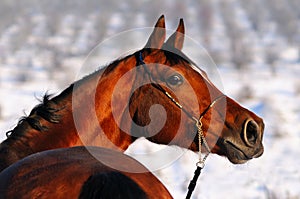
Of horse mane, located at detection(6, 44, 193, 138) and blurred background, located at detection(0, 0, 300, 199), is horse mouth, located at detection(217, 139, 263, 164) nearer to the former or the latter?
horse mane, located at detection(6, 44, 193, 138)

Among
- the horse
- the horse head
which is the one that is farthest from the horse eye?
the horse

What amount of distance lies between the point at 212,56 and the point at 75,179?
66.1 ft

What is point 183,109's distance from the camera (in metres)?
3.70

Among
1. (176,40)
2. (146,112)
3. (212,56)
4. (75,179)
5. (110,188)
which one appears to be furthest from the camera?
(212,56)

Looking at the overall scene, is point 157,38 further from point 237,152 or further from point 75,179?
point 75,179

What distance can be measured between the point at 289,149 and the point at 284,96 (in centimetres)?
503

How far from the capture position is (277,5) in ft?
118

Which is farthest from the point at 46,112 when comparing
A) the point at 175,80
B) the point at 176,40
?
the point at 176,40

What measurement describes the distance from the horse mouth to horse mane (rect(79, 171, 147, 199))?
1412mm

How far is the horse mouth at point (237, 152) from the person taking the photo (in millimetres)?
3635

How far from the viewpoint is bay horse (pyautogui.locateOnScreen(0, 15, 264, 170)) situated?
143 inches

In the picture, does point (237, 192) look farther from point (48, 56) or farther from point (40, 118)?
point (48, 56)

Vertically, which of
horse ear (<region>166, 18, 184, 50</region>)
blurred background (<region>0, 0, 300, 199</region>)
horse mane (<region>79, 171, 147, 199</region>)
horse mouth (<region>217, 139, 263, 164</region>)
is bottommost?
horse mane (<region>79, 171, 147, 199</region>)

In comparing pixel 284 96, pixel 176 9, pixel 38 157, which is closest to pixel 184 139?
pixel 38 157
